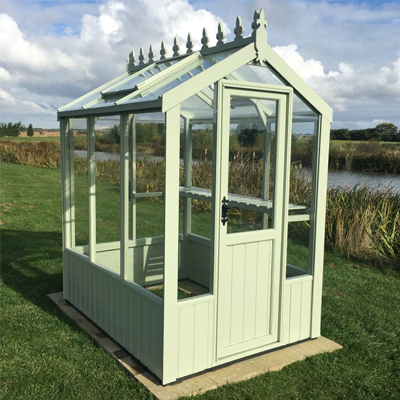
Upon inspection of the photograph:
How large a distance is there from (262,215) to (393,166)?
12216 mm

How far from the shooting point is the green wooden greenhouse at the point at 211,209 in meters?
3.57

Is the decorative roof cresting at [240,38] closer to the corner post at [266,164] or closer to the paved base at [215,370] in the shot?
the corner post at [266,164]

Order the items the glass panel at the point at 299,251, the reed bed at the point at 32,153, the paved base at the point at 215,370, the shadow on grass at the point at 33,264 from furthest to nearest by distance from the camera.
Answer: the reed bed at the point at 32,153 < the shadow on grass at the point at 33,264 < the glass panel at the point at 299,251 < the paved base at the point at 215,370

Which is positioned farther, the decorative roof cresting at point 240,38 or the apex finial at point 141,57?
the apex finial at point 141,57

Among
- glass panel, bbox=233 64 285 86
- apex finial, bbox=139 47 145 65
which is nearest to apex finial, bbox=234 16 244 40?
glass panel, bbox=233 64 285 86

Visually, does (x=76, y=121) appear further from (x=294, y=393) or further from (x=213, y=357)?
(x=294, y=393)

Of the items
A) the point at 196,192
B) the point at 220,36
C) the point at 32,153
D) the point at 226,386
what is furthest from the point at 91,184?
the point at 32,153

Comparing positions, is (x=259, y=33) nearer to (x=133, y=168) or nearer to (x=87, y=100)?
(x=133, y=168)

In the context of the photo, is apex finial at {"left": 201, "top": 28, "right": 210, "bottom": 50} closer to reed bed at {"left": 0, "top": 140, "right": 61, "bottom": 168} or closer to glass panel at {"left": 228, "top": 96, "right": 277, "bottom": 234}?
glass panel at {"left": 228, "top": 96, "right": 277, "bottom": 234}

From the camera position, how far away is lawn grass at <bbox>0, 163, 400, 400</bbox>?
356 cm

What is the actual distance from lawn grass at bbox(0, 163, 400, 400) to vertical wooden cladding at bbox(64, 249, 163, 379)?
215mm

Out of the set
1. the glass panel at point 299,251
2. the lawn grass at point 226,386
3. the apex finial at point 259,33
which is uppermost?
the apex finial at point 259,33

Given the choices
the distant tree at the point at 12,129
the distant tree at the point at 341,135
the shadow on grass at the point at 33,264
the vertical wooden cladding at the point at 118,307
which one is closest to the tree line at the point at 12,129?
the distant tree at the point at 12,129

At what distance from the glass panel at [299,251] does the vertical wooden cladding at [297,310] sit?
0.38 ft
